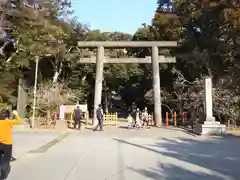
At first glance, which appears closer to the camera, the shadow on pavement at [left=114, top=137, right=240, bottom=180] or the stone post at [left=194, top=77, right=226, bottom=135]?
the shadow on pavement at [left=114, top=137, right=240, bottom=180]

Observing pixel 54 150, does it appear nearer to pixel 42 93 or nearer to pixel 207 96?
pixel 207 96

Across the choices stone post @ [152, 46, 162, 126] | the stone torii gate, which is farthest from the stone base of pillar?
the stone torii gate

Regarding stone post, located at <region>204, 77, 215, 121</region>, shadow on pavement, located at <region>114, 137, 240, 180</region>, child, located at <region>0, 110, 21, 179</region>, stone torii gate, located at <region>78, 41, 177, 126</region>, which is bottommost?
shadow on pavement, located at <region>114, 137, 240, 180</region>

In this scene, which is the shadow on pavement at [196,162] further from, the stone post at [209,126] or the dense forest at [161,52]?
the dense forest at [161,52]

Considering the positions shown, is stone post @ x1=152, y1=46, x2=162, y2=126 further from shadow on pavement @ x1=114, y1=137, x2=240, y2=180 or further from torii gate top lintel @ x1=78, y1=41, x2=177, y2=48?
shadow on pavement @ x1=114, y1=137, x2=240, y2=180

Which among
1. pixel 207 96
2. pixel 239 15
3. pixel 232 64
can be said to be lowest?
pixel 207 96

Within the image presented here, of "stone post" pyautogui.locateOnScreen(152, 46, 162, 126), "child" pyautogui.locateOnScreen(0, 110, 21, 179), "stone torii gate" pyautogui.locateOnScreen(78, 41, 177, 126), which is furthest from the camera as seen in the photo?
"stone torii gate" pyautogui.locateOnScreen(78, 41, 177, 126)

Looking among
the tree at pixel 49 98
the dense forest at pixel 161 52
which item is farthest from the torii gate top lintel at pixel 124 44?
the tree at pixel 49 98

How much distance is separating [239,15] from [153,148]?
53.0ft

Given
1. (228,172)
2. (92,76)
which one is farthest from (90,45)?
(228,172)

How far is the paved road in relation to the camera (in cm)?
870

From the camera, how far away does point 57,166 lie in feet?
32.2

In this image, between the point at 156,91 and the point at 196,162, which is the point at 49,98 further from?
the point at 196,162

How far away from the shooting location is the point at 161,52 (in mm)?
36344
